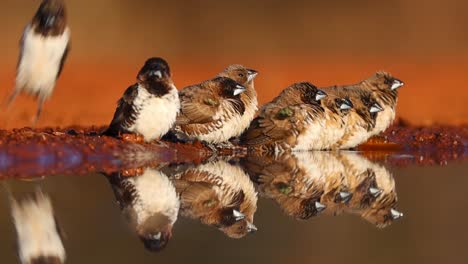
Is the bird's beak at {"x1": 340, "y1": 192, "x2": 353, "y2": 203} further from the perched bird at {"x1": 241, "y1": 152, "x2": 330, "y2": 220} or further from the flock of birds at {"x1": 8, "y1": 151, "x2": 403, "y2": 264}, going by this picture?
the perched bird at {"x1": 241, "y1": 152, "x2": 330, "y2": 220}

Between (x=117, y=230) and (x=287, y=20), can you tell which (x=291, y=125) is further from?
(x=287, y=20)

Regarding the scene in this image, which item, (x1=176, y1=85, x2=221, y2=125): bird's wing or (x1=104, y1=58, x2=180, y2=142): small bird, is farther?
(x1=176, y1=85, x2=221, y2=125): bird's wing

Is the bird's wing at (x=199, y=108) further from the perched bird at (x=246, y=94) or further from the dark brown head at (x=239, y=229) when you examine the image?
the dark brown head at (x=239, y=229)

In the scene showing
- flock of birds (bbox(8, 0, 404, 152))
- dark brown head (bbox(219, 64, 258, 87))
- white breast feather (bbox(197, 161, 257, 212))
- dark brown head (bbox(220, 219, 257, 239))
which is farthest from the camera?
dark brown head (bbox(219, 64, 258, 87))

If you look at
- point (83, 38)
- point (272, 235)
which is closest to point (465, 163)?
point (272, 235)

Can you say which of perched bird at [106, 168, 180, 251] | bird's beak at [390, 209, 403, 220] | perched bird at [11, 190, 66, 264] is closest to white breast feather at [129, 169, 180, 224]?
perched bird at [106, 168, 180, 251]
